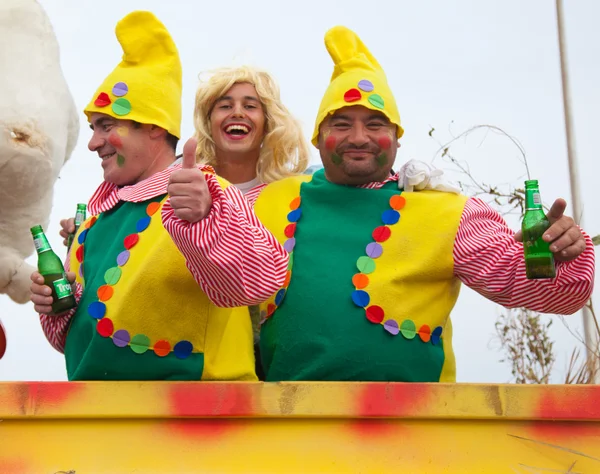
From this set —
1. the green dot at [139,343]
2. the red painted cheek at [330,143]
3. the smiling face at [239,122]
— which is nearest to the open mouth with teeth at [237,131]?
the smiling face at [239,122]

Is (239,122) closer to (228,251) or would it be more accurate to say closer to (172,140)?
(172,140)

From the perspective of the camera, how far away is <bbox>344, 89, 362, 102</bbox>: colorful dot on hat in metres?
3.19

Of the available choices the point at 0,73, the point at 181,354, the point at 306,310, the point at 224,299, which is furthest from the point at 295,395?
the point at 0,73

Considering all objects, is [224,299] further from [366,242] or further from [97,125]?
[97,125]

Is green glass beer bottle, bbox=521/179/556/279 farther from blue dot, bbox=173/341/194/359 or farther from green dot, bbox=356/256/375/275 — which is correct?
blue dot, bbox=173/341/194/359

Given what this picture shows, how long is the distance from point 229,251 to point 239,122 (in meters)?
1.25

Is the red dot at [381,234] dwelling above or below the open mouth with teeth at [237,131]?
below

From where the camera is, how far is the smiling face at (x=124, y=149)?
3055mm

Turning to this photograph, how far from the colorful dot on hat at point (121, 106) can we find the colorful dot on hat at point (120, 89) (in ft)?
0.06

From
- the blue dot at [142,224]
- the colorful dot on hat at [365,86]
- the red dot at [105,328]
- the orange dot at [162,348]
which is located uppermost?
the colorful dot on hat at [365,86]

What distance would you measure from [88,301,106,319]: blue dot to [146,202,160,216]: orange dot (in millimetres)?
323

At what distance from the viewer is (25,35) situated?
3875mm

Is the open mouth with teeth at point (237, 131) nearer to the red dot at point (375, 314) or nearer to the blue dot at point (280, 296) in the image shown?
the blue dot at point (280, 296)

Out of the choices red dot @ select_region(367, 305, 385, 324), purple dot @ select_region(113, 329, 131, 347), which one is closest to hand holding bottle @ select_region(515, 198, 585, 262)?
red dot @ select_region(367, 305, 385, 324)
